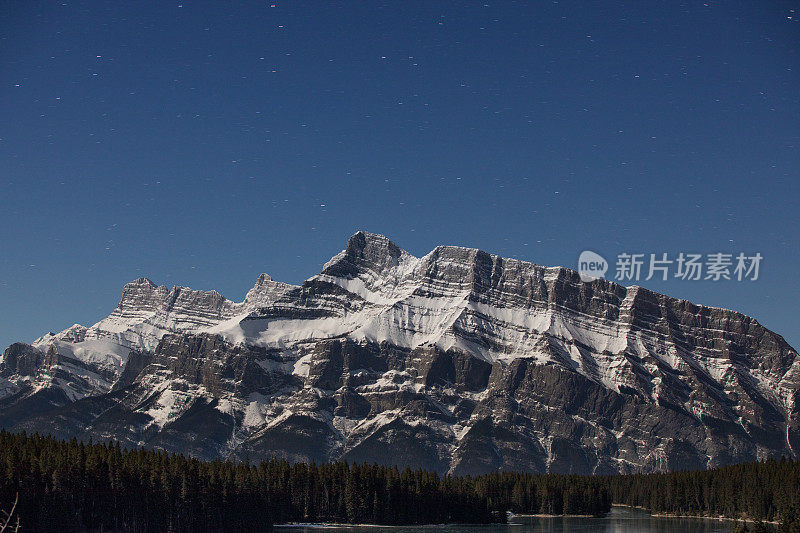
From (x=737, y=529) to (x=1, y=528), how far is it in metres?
136

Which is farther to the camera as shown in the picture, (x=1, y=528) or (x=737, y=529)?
(x=737, y=529)

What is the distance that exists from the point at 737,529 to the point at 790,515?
25226 mm

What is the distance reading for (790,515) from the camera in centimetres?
18938

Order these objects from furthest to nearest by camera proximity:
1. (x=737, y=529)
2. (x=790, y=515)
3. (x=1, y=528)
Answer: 1. (x=790, y=515)
2. (x=737, y=529)
3. (x=1, y=528)

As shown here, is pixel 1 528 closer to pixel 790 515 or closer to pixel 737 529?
pixel 737 529

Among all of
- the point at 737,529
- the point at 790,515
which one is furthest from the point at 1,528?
the point at 790,515

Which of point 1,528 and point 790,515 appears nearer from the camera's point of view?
point 1,528

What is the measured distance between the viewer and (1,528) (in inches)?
2616

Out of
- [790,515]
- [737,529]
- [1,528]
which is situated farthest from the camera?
[790,515]

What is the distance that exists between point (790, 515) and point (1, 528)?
6355 inches

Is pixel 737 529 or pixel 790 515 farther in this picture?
pixel 790 515

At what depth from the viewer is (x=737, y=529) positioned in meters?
170
